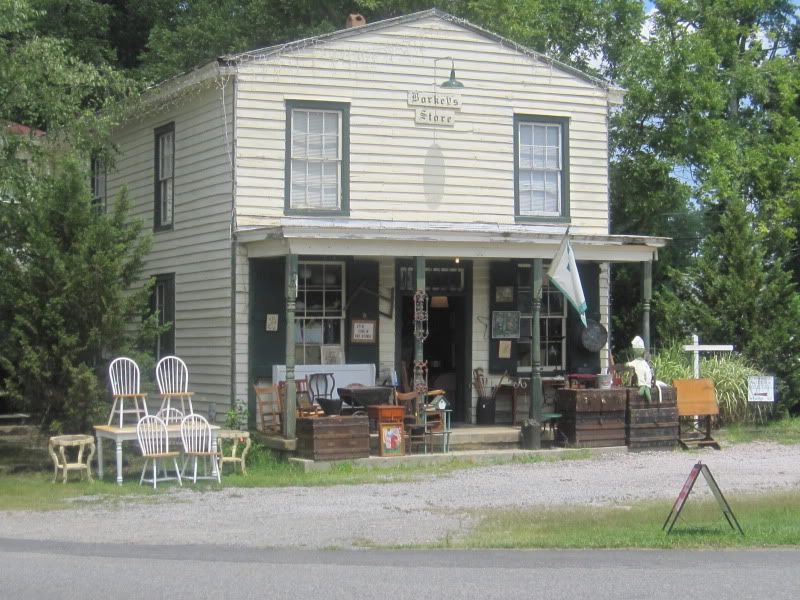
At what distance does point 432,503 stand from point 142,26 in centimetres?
2519

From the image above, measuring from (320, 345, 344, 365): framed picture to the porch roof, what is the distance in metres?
1.93

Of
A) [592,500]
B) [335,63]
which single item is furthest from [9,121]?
[592,500]

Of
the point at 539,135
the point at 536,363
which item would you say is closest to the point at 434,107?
the point at 539,135

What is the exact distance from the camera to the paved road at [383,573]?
8.10 meters

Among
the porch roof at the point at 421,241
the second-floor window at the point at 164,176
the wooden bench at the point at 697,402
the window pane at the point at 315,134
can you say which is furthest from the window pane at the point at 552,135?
the second-floor window at the point at 164,176

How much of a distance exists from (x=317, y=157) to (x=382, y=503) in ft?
22.3

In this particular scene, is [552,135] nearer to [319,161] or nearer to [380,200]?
[380,200]

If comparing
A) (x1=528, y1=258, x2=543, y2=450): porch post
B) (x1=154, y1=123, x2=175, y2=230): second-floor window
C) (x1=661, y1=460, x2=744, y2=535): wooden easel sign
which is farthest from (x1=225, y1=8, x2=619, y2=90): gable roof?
(x1=661, y1=460, x2=744, y2=535): wooden easel sign

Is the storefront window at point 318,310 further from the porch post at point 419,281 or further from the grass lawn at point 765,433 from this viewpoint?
the grass lawn at point 765,433

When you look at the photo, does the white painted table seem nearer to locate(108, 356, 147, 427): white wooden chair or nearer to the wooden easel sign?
locate(108, 356, 147, 427): white wooden chair

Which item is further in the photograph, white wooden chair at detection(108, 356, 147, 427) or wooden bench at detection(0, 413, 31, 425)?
wooden bench at detection(0, 413, 31, 425)

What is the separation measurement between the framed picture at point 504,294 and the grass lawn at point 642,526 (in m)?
6.81

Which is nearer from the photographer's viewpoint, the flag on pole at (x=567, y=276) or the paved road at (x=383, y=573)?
the paved road at (x=383, y=573)

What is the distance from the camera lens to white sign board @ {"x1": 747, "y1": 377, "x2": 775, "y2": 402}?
19.6 meters
